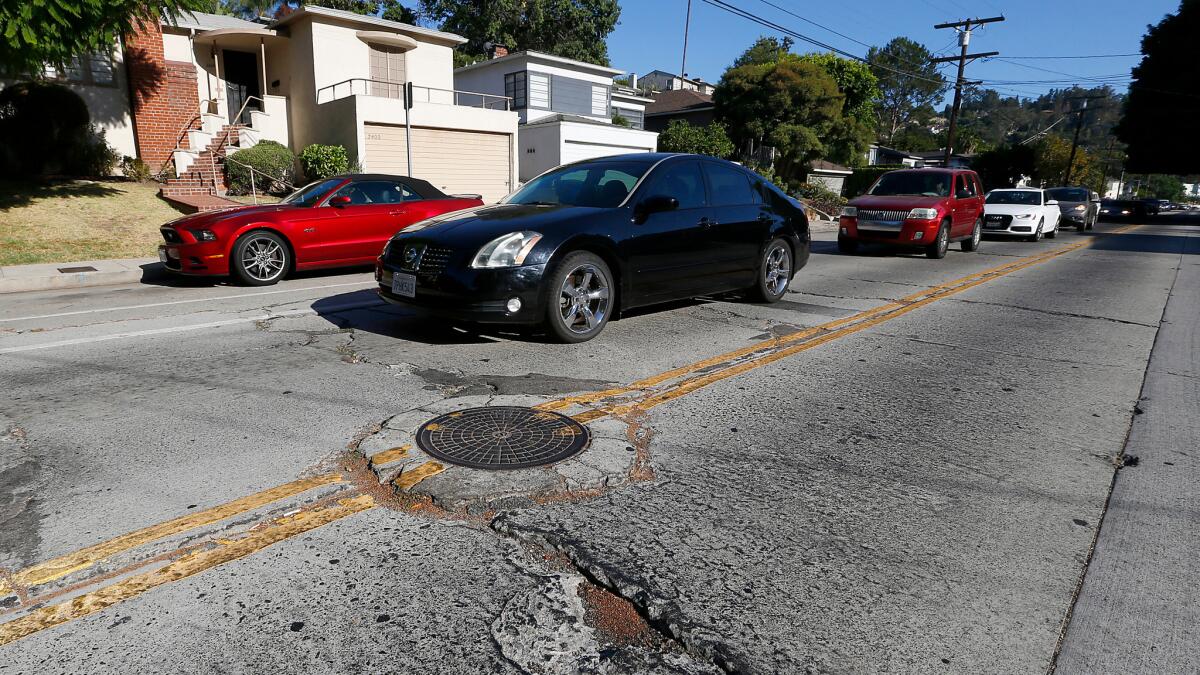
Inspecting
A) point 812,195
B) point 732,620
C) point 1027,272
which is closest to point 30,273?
point 732,620

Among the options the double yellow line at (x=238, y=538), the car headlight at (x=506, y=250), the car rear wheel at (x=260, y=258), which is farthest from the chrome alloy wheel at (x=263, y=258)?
the double yellow line at (x=238, y=538)

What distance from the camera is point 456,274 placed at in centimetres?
560

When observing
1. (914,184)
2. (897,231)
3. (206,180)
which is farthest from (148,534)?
(206,180)

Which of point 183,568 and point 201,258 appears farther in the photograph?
point 201,258

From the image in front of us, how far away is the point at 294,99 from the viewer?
953 inches

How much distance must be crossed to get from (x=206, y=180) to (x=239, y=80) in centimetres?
874

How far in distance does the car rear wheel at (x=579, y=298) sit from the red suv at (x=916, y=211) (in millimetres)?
9325

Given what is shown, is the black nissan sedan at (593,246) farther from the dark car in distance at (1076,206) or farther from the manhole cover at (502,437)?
the dark car in distance at (1076,206)

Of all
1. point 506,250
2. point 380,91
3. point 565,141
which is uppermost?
point 380,91

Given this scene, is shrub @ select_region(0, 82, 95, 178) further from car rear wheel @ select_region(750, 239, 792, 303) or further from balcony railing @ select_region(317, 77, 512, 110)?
car rear wheel @ select_region(750, 239, 792, 303)

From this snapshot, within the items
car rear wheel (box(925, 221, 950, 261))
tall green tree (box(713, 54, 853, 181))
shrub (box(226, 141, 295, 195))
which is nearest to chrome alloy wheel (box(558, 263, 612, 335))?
car rear wheel (box(925, 221, 950, 261))

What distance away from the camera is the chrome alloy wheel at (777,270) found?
8062 millimetres

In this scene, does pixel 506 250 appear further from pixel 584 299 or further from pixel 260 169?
pixel 260 169

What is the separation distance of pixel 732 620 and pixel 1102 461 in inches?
108
